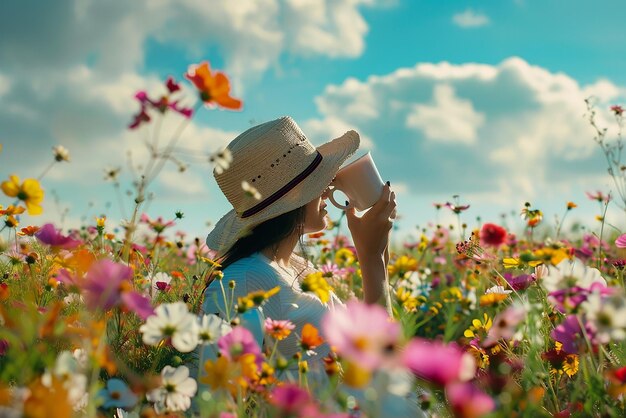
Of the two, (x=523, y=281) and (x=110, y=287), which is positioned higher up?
(x=523, y=281)

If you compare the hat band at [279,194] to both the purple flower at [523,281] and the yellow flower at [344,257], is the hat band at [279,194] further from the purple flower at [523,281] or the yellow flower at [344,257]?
the yellow flower at [344,257]

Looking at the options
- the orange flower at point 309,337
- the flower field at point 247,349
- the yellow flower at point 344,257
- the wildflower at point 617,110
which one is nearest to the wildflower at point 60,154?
the flower field at point 247,349

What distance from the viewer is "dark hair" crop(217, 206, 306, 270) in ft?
6.95

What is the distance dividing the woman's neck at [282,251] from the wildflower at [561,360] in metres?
0.88

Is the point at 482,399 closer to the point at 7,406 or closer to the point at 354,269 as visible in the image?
the point at 7,406

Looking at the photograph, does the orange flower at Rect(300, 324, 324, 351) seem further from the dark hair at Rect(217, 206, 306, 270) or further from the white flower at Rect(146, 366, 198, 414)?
the dark hair at Rect(217, 206, 306, 270)

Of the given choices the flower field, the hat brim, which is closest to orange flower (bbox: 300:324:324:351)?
the flower field

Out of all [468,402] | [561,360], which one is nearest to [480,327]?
[561,360]

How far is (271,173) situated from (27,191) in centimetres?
89

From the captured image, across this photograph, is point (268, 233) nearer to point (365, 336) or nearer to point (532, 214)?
point (532, 214)

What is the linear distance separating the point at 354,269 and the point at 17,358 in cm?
287

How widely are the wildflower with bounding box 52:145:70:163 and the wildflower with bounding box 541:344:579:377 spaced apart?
4.24ft

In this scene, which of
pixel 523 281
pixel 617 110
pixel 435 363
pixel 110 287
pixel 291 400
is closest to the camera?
pixel 435 363

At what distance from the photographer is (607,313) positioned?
1.00 m
